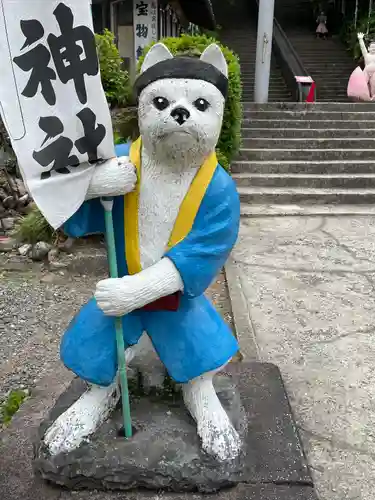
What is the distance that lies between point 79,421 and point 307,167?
6.49m

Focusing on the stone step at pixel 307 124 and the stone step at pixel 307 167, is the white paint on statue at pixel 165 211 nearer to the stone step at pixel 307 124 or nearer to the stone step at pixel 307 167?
the stone step at pixel 307 167

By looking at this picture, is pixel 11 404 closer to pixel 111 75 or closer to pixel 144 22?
pixel 111 75

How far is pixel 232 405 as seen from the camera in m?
2.29

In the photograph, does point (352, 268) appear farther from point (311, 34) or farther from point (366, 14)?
point (311, 34)

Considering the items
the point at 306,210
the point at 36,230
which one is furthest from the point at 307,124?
the point at 36,230

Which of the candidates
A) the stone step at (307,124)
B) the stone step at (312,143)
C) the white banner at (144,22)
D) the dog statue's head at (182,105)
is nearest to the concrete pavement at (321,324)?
the dog statue's head at (182,105)

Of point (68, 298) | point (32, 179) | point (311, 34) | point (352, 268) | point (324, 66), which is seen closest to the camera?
point (32, 179)

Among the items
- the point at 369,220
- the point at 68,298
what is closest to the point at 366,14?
the point at 369,220

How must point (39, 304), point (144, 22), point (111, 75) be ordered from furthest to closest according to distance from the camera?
point (144, 22)
point (111, 75)
point (39, 304)

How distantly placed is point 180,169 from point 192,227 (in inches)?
8.5

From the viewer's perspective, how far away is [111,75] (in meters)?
5.51

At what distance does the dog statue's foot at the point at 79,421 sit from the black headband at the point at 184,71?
47.1 inches

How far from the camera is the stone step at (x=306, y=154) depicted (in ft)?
26.6

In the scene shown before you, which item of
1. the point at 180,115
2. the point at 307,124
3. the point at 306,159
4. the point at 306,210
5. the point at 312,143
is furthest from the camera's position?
the point at 307,124
